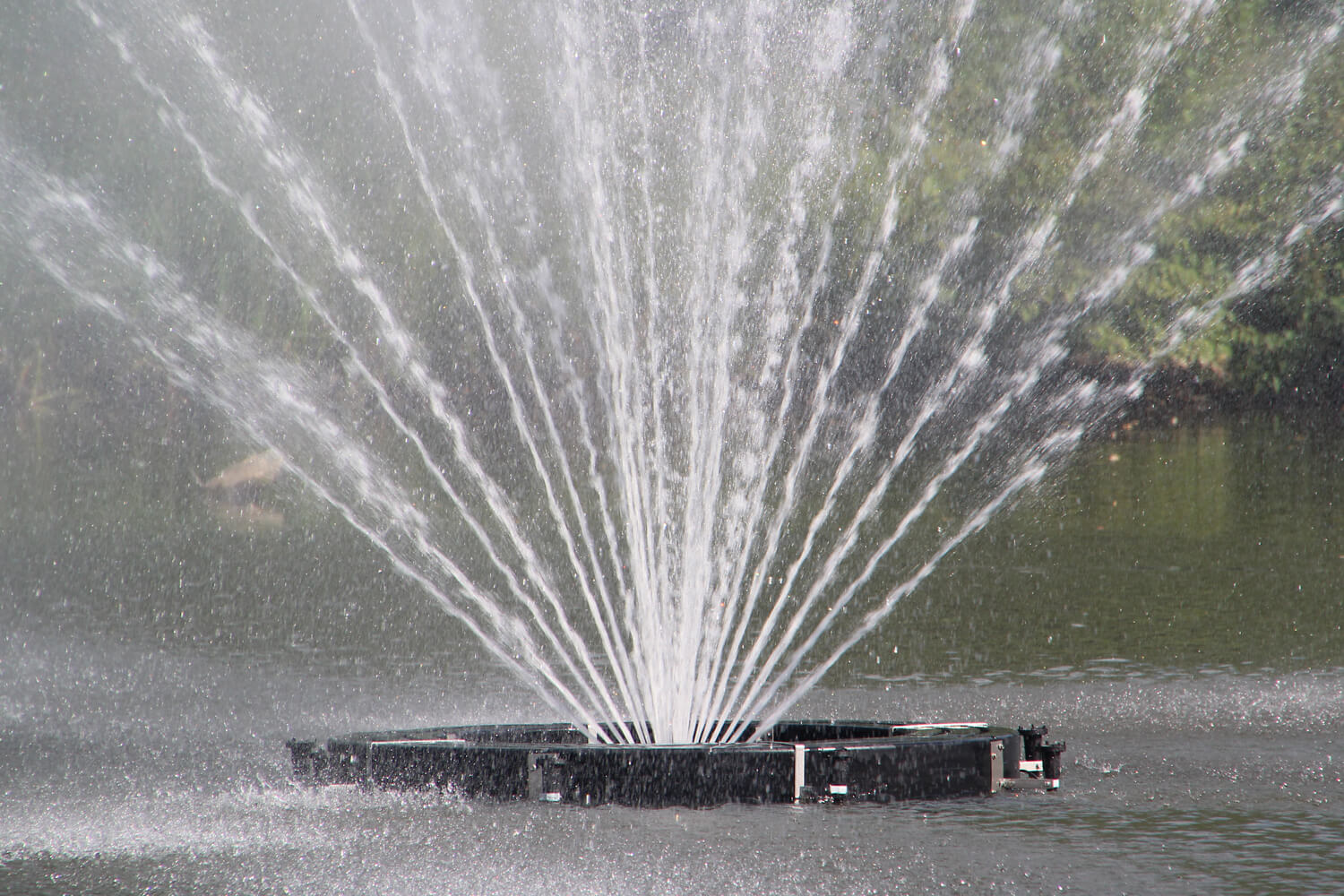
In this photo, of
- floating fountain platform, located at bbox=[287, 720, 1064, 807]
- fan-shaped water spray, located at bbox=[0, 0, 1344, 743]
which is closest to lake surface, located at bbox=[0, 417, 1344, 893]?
floating fountain platform, located at bbox=[287, 720, 1064, 807]

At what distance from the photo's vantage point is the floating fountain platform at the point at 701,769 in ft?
17.9

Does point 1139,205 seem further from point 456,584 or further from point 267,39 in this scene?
point 267,39

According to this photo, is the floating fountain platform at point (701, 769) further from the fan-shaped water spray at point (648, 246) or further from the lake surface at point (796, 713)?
the fan-shaped water spray at point (648, 246)

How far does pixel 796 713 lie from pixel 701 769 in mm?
3066

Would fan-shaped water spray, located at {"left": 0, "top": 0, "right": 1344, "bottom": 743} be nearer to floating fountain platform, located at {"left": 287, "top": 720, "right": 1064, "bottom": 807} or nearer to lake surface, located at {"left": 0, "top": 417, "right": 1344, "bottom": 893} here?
lake surface, located at {"left": 0, "top": 417, "right": 1344, "bottom": 893}

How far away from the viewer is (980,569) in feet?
55.6

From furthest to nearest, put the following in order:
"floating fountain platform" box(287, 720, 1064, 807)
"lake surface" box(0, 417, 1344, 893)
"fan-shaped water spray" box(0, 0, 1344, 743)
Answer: "fan-shaped water spray" box(0, 0, 1344, 743) → "floating fountain platform" box(287, 720, 1064, 807) → "lake surface" box(0, 417, 1344, 893)

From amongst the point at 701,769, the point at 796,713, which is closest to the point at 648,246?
the point at 796,713

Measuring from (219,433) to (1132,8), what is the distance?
73.6ft

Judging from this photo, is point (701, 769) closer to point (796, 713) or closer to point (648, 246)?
point (796, 713)

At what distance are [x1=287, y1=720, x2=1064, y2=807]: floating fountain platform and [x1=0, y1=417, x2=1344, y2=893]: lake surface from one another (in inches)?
3.9

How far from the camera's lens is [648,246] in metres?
17.9

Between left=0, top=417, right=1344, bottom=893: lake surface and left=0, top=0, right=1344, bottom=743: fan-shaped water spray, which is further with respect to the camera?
left=0, top=0, right=1344, bottom=743: fan-shaped water spray

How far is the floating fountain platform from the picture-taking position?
546cm
